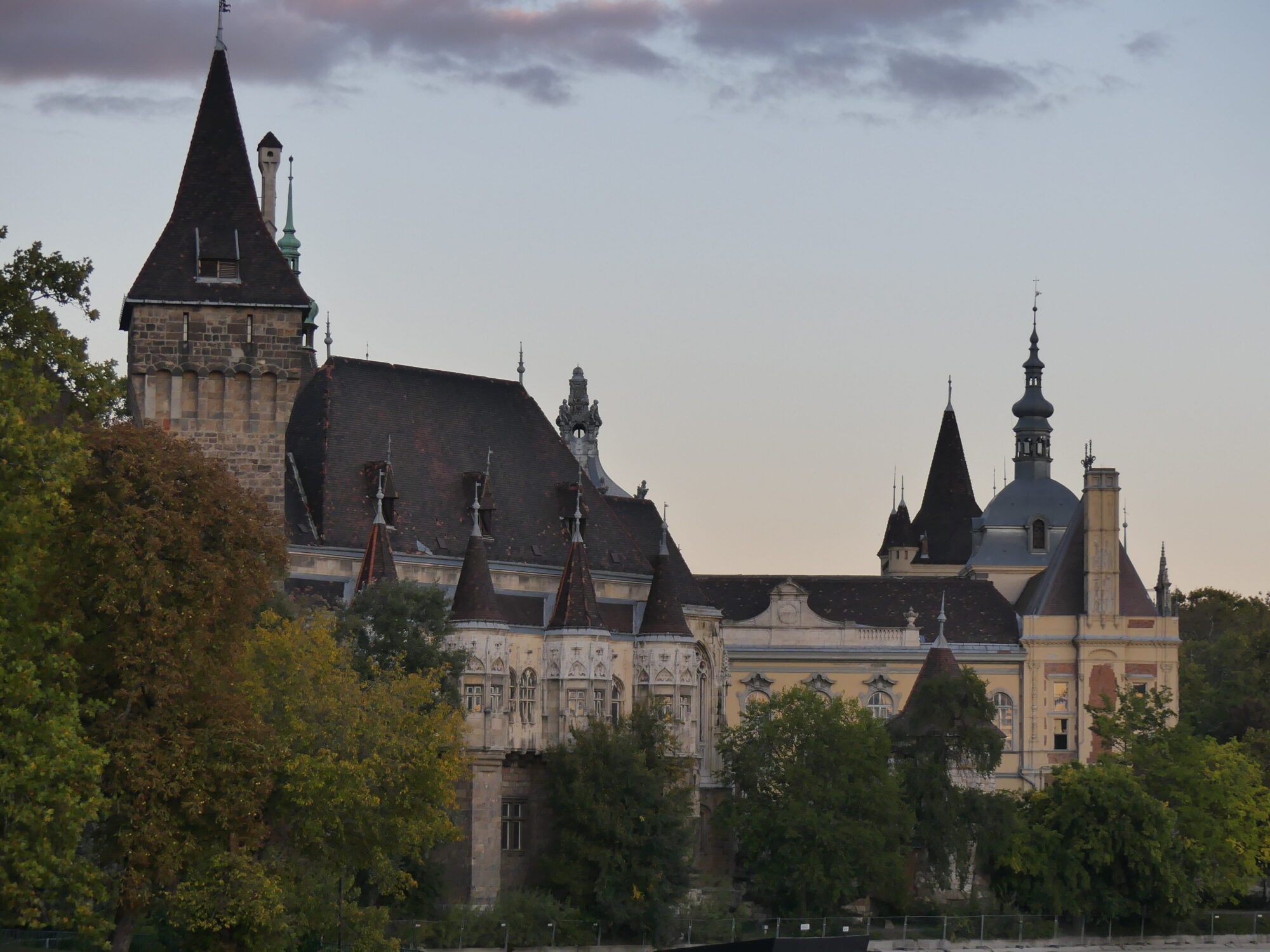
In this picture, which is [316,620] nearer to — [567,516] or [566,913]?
[566,913]

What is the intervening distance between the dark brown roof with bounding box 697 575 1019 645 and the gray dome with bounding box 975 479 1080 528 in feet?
31.7

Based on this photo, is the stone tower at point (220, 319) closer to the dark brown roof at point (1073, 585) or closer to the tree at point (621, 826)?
the tree at point (621, 826)

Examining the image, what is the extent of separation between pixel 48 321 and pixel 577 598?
38121 millimetres

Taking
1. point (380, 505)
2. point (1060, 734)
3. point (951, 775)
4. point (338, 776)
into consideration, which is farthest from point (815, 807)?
point (1060, 734)

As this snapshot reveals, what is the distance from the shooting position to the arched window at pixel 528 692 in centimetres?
9169

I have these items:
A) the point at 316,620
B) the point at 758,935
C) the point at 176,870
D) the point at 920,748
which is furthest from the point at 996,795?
the point at 176,870

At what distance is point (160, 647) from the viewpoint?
5919 cm

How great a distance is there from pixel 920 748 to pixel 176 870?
40.6m

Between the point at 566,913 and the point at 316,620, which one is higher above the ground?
the point at 316,620

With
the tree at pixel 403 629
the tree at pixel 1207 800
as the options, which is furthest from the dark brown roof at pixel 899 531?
the tree at pixel 403 629

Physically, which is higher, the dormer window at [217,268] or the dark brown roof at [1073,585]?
the dormer window at [217,268]

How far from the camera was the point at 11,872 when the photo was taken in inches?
2185

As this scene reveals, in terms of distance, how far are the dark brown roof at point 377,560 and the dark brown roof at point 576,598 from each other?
6326 mm

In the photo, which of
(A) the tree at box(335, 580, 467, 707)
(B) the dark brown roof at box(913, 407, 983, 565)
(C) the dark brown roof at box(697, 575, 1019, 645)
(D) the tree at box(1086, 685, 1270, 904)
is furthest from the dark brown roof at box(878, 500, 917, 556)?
(A) the tree at box(335, 580, 467, 707)
